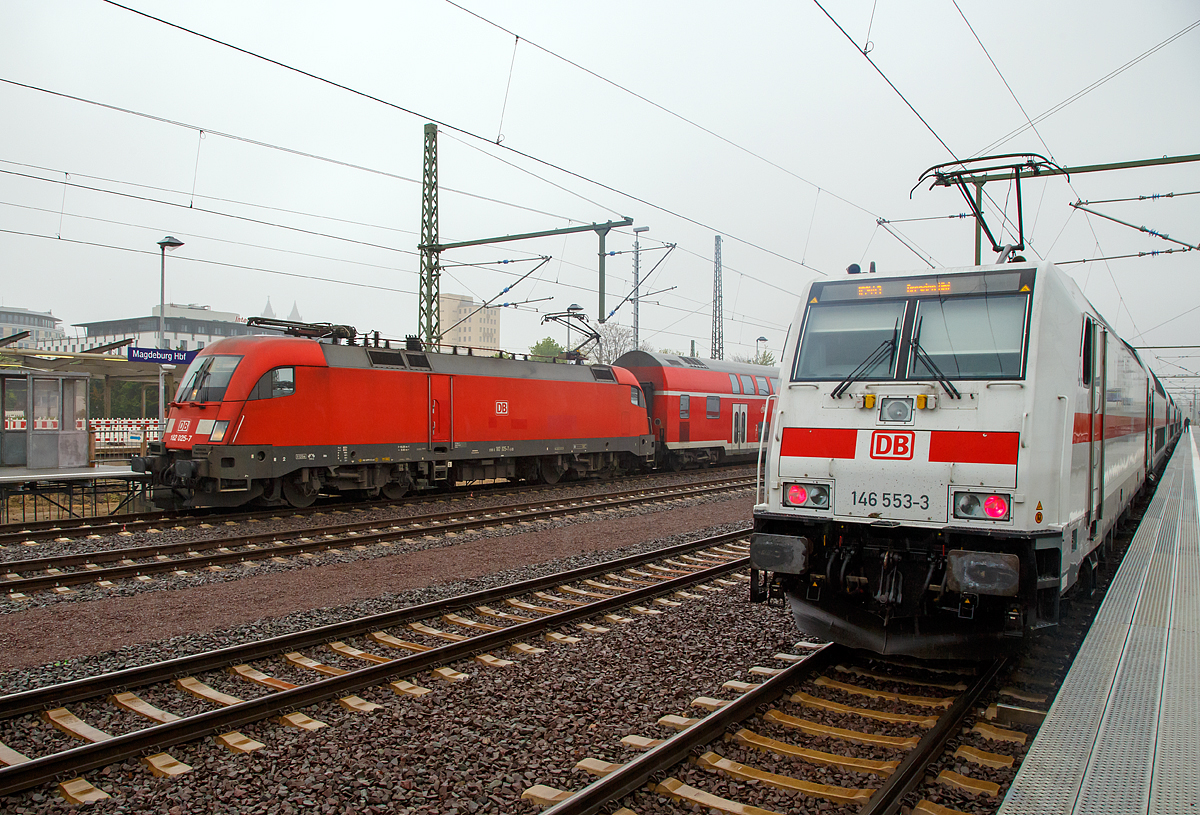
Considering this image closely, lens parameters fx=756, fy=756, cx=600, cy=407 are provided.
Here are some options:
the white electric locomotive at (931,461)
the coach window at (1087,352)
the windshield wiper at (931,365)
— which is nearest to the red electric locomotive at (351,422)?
the white electric locomotive at (931,461)

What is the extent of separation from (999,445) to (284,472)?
12.2m

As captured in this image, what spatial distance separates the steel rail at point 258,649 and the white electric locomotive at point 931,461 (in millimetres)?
2784

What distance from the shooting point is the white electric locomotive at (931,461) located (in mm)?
5141

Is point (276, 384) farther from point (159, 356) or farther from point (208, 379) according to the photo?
point (159, 356)

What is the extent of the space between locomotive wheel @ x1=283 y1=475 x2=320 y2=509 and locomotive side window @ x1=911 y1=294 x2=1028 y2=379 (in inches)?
478

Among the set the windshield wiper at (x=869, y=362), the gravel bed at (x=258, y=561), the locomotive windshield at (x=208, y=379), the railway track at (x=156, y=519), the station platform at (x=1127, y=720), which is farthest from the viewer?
the locomotive windshield at (x=208, y=379)

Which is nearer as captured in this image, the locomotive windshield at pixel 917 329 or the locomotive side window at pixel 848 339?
the locomotive windshield at pixel 917 329

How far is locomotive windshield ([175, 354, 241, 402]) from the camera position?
13.7 metres

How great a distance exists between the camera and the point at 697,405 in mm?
25312

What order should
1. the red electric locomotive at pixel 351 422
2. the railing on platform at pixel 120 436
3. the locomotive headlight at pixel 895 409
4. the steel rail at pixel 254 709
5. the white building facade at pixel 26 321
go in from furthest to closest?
1. the white building facade at pixel 26 321
2. the railing on platform at pixel 120 436
3. the red electric locomotive at pixel 351 422
4. the locomotive headlight at pixel 895 409
5. the steel rail at pixel 254 709

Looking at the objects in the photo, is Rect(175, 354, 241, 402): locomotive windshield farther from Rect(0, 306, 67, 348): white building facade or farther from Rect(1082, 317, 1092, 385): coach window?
Rect(0, 306, 67, 348): white building facade

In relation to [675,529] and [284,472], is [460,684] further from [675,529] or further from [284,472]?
[284,472]

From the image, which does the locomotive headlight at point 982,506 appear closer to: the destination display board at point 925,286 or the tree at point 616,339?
the destination display board at point 925,286

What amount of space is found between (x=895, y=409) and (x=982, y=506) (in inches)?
36.5
